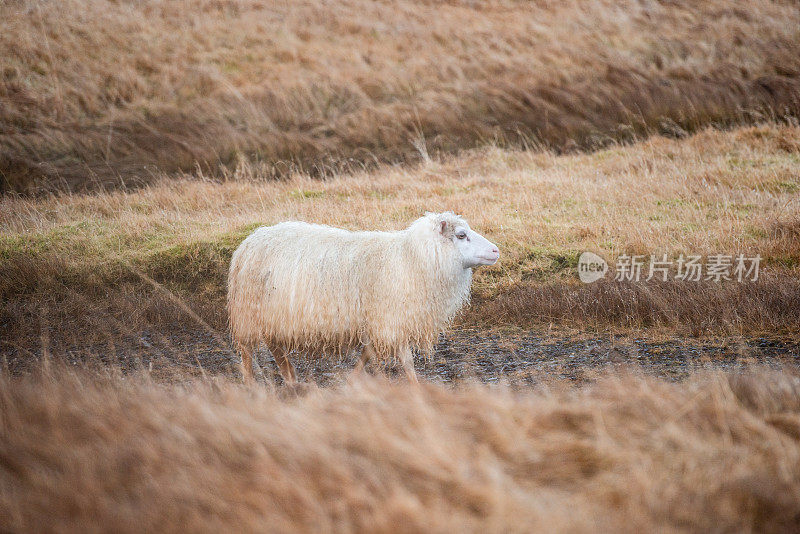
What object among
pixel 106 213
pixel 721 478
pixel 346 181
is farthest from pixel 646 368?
pixel 106 213

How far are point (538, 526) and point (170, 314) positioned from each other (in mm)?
6034

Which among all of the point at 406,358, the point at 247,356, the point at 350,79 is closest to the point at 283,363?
the point at 247,356

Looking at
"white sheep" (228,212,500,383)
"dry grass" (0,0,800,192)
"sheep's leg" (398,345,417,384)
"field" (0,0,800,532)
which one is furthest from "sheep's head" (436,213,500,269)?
"dry grass" (0,0,800,192)

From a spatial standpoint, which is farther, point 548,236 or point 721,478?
point 548,236

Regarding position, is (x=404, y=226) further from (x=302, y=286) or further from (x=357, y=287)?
(x=302, y=286)

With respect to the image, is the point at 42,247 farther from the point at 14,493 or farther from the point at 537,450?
the point at 537,450

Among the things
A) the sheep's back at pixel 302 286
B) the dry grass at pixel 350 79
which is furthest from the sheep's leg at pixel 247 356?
the dry grass at pixel 350 79

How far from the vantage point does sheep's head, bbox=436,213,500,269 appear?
5.54 meters

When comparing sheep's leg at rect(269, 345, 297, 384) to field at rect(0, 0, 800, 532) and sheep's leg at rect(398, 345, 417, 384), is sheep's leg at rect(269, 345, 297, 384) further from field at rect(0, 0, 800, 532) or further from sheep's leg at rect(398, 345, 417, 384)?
sheep's leg at rect(398, 345, 417, 384)

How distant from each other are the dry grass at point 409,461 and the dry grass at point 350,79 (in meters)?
9.95

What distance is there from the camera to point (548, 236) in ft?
28.6

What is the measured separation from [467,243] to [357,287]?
0.97 m

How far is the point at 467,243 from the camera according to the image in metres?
5.58

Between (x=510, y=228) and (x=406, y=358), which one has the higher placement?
(x=406, y=358)
